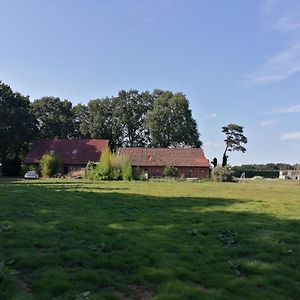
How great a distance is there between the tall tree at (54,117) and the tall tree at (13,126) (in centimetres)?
1138

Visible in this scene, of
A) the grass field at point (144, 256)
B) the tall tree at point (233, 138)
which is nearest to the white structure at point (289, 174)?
the tall tree at point (233, 138)

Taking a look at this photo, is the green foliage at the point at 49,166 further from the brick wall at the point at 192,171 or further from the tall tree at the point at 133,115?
the tall tree at the point at 133,115

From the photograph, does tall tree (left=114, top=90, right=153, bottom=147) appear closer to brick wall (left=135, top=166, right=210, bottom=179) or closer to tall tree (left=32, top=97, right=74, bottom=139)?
tall tree (left=32, top=97, right=74, bottom=139)

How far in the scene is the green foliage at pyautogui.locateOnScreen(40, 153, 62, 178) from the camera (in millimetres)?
54781

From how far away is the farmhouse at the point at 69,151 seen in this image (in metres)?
70.8

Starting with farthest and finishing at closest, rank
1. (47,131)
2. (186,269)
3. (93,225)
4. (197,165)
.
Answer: (47,131) → (197,165) → (93,225) → (186,269)

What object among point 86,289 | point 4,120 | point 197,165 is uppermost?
point 4,120

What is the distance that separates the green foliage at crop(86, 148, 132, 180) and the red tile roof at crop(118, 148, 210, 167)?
20.2 metres

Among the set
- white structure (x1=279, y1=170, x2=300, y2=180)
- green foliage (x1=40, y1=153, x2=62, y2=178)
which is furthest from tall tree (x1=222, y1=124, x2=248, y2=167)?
green foliage (x1=40, y1=153, x2=62, y2=178)

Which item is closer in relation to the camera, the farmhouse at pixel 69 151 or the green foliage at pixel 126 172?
the green foliage at pixel 126 172

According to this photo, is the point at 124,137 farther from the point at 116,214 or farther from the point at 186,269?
the point at 186,269

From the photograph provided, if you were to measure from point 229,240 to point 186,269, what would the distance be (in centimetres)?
275

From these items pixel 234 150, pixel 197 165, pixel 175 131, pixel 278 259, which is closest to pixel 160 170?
pixel 197 165

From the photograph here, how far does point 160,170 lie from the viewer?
70.4 m
